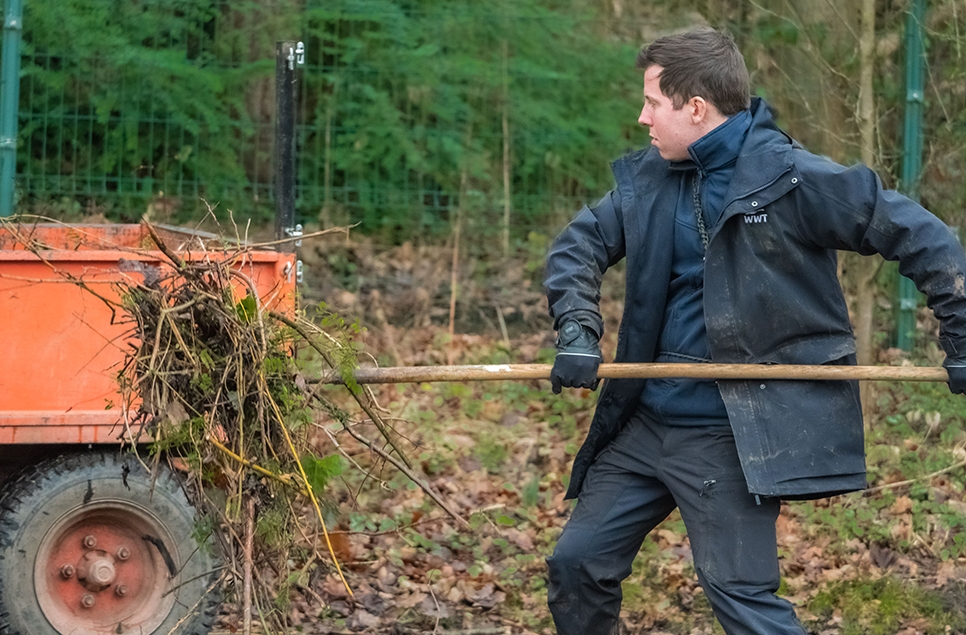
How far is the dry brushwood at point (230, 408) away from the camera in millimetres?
3490

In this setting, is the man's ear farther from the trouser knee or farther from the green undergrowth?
the green undergrowth

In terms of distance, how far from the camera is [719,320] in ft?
11.6

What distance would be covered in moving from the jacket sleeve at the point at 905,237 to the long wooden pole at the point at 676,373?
273 millimetres

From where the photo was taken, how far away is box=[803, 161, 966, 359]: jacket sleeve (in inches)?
131

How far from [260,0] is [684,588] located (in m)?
5.20

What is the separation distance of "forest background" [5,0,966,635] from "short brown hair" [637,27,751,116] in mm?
2672

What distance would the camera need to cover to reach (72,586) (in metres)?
4.51

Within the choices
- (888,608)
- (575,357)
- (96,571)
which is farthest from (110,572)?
(888,608)

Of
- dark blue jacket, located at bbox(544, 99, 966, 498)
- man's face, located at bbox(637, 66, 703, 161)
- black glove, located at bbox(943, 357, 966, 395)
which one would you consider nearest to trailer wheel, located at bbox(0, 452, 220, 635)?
dark blue jacket, located at bbox(544, 99, 966, 498)

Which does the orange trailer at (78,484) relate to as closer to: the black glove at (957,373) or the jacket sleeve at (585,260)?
the jacket sleeve at (585,260)

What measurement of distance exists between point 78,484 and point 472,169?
485 centimetres

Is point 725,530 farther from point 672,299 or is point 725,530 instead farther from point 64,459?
point 64,459

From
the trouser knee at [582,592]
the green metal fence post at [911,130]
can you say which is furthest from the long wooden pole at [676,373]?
the green metal fence post at [911,130]

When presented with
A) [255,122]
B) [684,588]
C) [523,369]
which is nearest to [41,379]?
[523,369]
